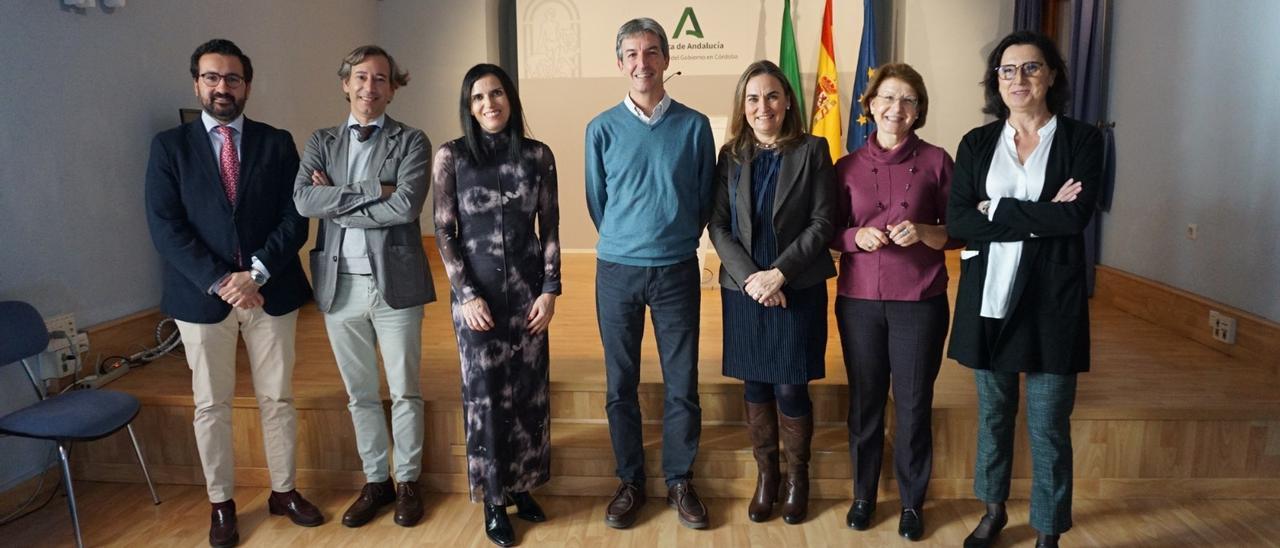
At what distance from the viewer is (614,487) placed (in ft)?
10.00

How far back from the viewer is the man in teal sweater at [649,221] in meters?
2.51

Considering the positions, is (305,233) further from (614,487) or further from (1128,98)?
Result: (1128,98)

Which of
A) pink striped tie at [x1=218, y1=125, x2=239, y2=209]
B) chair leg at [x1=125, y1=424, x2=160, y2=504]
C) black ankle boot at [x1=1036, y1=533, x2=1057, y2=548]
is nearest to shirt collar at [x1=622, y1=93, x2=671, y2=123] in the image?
pink striped tie at [x1=218, y1=125, x2=239, y2=209]

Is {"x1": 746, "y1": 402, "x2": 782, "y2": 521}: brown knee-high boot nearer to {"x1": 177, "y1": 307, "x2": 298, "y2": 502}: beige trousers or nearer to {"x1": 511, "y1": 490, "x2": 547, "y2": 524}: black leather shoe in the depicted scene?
{"x1": 511, "y1": 490, "x2": 547, "y2": 524}: black leather shoe

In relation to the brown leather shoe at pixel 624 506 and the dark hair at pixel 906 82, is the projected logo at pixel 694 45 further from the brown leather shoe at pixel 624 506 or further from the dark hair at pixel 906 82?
the brown leather shoe at pixel 624 506

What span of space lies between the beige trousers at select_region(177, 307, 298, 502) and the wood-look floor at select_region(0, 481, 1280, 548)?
0.26 metres

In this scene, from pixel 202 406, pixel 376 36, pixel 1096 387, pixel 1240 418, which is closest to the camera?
pixel 202 406

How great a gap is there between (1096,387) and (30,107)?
4135 mm

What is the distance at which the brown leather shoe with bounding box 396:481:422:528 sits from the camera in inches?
111

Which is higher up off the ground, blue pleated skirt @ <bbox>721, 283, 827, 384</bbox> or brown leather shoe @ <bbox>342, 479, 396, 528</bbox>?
blue pleated skirt @ <bbox>721, 283, 827, 384</bbox>

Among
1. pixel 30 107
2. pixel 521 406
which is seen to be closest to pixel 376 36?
pixel 30 107

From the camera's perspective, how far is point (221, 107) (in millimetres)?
2580

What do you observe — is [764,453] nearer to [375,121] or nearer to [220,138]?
[375,121]

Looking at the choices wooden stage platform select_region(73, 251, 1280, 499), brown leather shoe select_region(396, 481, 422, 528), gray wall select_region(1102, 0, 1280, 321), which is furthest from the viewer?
gray wall select_region(1102, 0, 1280, 321)
